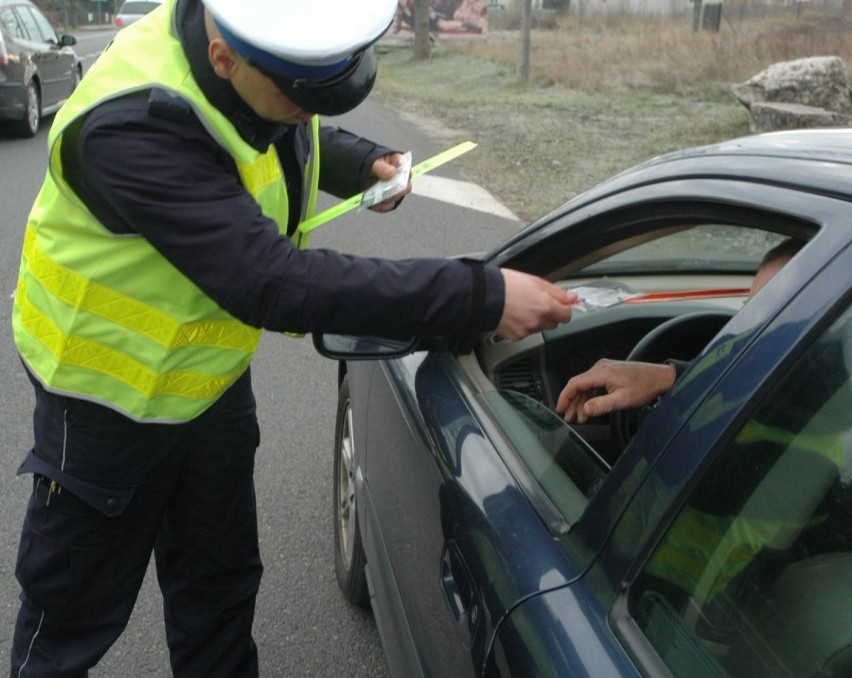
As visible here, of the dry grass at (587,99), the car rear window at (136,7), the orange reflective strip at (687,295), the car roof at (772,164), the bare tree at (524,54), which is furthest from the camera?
the car rear window at (136,7)

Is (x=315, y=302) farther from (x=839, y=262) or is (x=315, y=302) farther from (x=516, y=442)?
(x=839, y=262)

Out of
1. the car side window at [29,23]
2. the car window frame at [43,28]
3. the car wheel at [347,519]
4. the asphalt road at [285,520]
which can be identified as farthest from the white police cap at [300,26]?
the car window frame at [43,28]

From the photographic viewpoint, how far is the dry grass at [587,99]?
35.8 ft

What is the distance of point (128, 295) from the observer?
194 centimetres

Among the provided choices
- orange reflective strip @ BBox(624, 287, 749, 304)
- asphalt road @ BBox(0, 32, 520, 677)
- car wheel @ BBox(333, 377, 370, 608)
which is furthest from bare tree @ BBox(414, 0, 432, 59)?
orange reflective strip @ BBox(624, 287, 749, 304)

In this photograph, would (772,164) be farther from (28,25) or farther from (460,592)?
(28,25)

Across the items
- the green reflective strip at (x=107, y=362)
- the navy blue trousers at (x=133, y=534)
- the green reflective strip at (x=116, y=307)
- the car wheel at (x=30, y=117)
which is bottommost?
the car wheel at (x=30, y=117)

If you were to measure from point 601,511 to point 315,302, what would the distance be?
2.00 ft

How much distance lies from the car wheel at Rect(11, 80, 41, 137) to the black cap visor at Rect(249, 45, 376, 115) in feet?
36.3

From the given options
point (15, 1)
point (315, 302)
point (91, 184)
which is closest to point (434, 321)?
point (315, 302)

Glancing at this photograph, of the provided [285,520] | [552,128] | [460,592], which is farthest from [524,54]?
[460,592]

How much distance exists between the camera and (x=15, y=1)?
1245 cm

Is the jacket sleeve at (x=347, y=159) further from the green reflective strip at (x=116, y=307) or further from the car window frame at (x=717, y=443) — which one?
the car window frame at (x=717, y=443)

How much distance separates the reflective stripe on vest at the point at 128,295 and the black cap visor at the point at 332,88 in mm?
134
